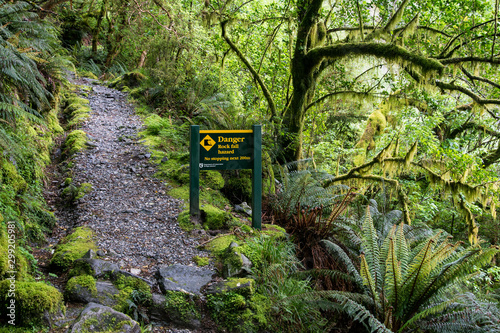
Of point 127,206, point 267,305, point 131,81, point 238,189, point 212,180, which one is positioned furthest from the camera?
point 131,81

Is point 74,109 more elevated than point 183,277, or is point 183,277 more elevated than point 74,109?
point 74,109

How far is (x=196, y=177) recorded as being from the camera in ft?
14.9

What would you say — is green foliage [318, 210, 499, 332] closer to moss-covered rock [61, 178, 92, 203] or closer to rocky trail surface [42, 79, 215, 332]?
rocky trail surface [42, 79, 215, 332]

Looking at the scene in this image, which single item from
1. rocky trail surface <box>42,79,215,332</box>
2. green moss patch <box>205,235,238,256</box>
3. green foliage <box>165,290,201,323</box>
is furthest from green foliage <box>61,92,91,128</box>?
green foliage <box>165,290,201,323</box>

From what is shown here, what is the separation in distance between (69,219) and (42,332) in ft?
7.61

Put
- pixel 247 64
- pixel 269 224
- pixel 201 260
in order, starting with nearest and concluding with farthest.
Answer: pixel 201 260 < pixel 269 224 < pixel 247 64

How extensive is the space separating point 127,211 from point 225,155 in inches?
59.1

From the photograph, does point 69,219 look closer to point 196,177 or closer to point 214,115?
point 196,177

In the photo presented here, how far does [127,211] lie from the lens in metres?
4.61

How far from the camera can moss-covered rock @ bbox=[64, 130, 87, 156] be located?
623cm

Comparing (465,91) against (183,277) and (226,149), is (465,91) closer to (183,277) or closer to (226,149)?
(226,149)

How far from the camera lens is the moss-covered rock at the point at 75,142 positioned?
6230mm

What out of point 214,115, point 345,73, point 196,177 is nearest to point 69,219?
point 196,177

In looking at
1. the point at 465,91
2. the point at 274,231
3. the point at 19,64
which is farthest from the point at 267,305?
the point at 465,91
